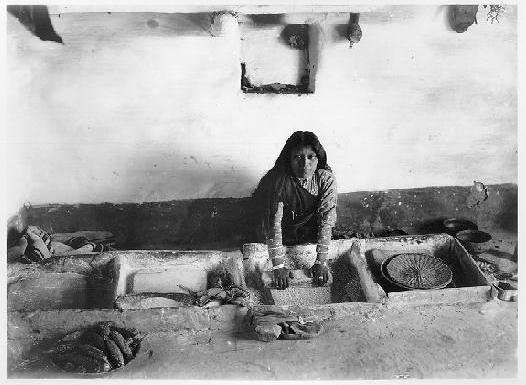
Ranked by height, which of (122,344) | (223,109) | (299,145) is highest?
(223,109)

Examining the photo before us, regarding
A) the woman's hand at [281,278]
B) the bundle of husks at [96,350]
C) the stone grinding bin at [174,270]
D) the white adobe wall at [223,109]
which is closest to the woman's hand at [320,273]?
the woman's hand at [281,278]

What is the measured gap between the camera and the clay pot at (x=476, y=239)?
5.63m

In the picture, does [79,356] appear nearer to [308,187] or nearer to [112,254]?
[112,254]

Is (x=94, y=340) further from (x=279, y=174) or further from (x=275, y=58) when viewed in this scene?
(x=275, y=58)

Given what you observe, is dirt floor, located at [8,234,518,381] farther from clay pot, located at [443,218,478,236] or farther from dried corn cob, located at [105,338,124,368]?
clay pot, located at [443,218,478,236]

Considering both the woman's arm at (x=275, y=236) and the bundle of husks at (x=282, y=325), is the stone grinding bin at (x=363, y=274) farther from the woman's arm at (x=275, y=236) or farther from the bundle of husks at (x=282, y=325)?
the bundle of husks at (x=282, y=325)

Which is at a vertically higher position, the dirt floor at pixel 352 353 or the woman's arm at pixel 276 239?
the woman's arm at pixel 276 239

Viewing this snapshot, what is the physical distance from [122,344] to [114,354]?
0.10m

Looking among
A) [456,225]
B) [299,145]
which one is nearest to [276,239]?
[299,145]

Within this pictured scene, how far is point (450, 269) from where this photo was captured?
16.3ft

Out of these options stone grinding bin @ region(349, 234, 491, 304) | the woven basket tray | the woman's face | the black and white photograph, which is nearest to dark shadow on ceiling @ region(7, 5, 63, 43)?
the black and white photograph

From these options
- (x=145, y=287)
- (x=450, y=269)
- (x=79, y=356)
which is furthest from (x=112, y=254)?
(x=450, y=269)

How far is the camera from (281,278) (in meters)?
4.71

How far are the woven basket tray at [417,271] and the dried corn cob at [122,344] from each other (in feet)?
7.81
